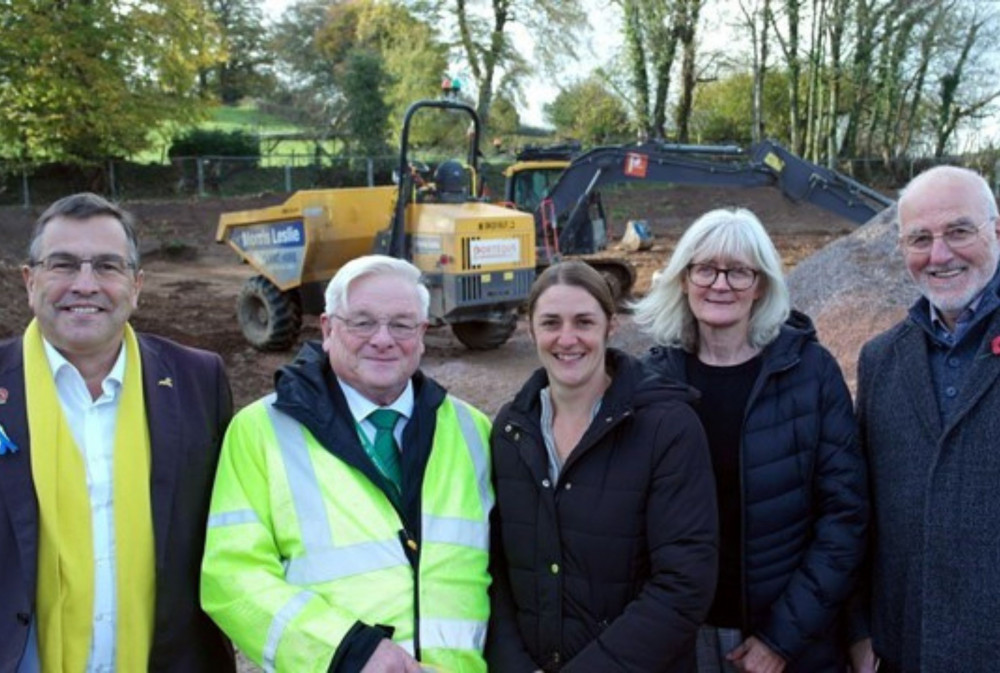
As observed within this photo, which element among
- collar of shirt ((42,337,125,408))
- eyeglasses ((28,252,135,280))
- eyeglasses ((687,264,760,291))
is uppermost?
eyeglasses ((28,252,135,280))

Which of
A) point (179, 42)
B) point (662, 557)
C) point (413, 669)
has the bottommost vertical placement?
point (413, 669)

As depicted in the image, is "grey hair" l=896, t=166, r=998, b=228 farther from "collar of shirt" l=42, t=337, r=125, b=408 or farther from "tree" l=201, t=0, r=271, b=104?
"tree" l=201, t=0, r=271, b=104

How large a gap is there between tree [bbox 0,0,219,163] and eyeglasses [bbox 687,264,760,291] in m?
23.2

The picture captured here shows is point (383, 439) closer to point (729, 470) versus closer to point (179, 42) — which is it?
point (729, 470)

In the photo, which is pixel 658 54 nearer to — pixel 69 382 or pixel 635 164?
pixel 635 164

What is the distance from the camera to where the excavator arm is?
38.2 feet

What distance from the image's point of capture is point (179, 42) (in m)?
24.4

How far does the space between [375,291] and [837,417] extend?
127 cm

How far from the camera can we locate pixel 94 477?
8.04 feet

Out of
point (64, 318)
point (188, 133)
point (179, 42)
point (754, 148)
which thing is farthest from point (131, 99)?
point (64, 318)

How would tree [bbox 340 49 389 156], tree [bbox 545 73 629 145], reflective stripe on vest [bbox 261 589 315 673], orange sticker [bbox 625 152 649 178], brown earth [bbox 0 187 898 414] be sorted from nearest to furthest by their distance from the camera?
reflective stripe on vest [bbox 261 589 315 673]
brown earth [bbox 0 187 898 414]
orange sticker [bbox 625 152 649 178]
tree [bbox 340 49 389 156]
tree [bbox 545 73 629 145]

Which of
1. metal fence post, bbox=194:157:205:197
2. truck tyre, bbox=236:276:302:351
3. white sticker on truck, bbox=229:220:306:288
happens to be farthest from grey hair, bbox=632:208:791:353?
metal fence post, bbox=194:157:205:197

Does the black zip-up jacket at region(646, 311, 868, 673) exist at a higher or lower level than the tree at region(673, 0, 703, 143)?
lower

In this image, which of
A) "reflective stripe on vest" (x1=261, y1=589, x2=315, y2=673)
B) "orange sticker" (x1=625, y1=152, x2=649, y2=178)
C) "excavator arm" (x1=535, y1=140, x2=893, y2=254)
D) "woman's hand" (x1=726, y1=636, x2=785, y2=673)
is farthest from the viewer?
"orange sticker" (x1=625, y1=152, x2=649, y2=178)
